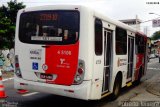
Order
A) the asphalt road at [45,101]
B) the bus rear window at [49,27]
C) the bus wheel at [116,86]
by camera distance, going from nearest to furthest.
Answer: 1. the bus rear window at [49,27]
2. the asphalt road at [45,101]
3. the bus wheel at [116,86]

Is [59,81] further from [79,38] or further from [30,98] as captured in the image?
[30,98]

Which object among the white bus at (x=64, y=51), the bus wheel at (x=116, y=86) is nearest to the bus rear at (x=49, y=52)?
the white bus at (x=64, y=51)

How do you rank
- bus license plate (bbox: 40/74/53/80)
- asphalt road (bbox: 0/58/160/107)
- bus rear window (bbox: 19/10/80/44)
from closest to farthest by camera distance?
bus rear window (bbox: 19/10/80/44) < bus license plate (bbox: 40/74/53/80) < asphalt road (bbox: 0/58/160/107)

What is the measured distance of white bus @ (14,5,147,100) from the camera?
29.9ft

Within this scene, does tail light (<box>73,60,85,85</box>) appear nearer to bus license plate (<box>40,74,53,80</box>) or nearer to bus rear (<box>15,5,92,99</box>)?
bus rear (<box>15,5,92,99</box>)

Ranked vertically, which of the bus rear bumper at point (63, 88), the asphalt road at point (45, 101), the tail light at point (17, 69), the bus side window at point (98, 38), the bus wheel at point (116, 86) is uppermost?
the bus side window at point (98, 38)

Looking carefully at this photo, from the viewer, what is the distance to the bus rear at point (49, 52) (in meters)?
9.17

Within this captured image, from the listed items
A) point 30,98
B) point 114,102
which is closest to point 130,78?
point 114,102

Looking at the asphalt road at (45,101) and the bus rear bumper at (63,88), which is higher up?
the bus rear bumper at (63,88)

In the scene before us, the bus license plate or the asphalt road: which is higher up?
the bus license plate

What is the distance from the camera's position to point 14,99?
36.7 ft

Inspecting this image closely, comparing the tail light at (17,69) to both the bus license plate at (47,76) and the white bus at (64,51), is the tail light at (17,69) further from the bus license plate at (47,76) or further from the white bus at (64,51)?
the bus license plate at (47,76)

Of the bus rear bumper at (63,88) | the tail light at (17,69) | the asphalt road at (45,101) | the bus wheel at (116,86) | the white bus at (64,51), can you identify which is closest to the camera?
the bus rear bumper at (63,88)

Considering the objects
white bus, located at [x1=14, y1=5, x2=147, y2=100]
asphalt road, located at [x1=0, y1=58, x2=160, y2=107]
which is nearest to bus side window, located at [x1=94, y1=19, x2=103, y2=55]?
white bus, located at [x1=14, y1=5, x2=147, y2=100]
